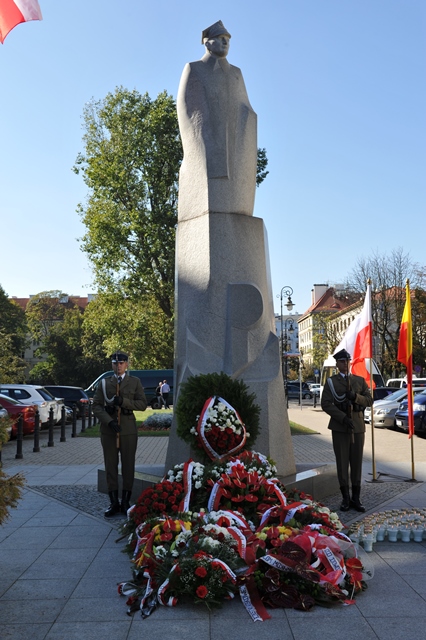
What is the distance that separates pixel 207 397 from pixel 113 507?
2076 mm

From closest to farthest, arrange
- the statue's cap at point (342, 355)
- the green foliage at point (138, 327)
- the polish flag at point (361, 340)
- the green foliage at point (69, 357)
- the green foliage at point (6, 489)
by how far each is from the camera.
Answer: the green foliage at point (6, 489), the statue's cap at point (342, 355), the polish flag at point (361, 340), the green foliage at point (138, 327), the green foliage at point (69, 357)

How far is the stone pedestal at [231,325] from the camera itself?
28.9ft

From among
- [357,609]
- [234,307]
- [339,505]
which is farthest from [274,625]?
[234,307]

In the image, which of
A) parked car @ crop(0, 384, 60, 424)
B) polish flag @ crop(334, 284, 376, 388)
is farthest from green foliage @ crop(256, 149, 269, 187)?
polish flag @ crop(334, 284, 376, 388)

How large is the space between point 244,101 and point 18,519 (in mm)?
6714

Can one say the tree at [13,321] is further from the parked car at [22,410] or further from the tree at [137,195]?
the parked car at [22,410]

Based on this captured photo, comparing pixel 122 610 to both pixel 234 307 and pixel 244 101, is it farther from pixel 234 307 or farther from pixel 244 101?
pixel 244 101

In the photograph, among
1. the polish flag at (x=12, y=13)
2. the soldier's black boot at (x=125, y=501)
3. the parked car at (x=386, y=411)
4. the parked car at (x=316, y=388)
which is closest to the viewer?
the polish flag at (x=12, y=13)

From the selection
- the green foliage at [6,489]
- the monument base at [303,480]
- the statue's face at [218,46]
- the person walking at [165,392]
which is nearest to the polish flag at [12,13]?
the green foliage at [6,489]

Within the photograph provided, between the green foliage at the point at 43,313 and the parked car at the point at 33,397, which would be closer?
the parked car at the point at 33,397

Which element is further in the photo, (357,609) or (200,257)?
(200,257)

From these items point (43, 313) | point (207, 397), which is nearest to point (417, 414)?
point (207, 397)

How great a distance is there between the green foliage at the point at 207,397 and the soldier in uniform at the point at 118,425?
88 cm

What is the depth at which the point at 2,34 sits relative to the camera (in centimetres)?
573
